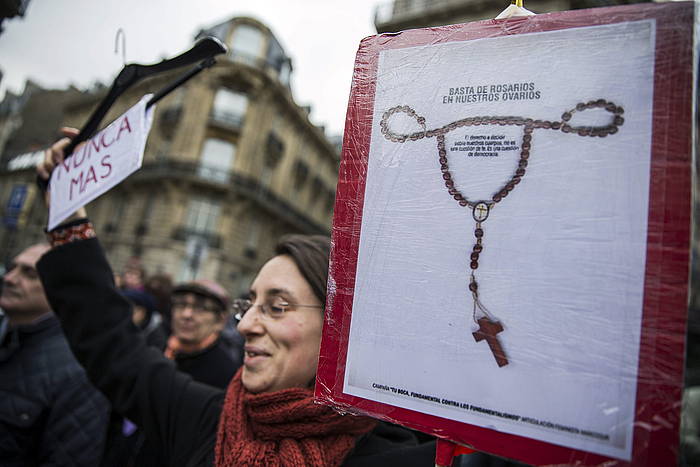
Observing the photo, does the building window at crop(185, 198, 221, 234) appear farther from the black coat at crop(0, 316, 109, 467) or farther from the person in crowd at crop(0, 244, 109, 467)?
the black coat at crop(0, 316, 109, 467)

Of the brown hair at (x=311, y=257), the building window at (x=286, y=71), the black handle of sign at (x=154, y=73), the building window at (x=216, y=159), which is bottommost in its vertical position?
the brown hair at (x=311, y=257)

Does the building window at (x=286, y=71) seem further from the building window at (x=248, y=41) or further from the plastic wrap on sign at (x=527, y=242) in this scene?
the plastic wrap on sign at (x=527, y=242)

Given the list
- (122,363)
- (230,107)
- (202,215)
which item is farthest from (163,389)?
(230,107)

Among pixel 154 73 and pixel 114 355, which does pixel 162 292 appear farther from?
pixel 154 73

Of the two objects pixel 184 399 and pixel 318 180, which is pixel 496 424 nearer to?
pixel 184 399

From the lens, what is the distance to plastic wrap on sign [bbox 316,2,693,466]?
0.56 metres

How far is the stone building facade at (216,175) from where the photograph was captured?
18016 millimetres

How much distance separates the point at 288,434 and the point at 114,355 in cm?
73

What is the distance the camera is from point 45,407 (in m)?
1.81

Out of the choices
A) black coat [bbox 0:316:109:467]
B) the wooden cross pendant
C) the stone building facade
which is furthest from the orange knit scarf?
the stone building facade

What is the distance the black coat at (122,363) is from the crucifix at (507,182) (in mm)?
831

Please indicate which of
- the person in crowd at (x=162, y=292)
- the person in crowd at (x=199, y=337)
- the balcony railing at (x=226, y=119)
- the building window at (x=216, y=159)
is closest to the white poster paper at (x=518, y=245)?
the person in crowd at (x=199, y=337)

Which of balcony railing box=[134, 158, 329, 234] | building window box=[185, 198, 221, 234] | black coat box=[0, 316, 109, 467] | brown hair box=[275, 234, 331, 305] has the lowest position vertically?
black coat box=[0, 316, 109, 467]

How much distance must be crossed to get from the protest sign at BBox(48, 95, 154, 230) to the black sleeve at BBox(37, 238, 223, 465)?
17cm
